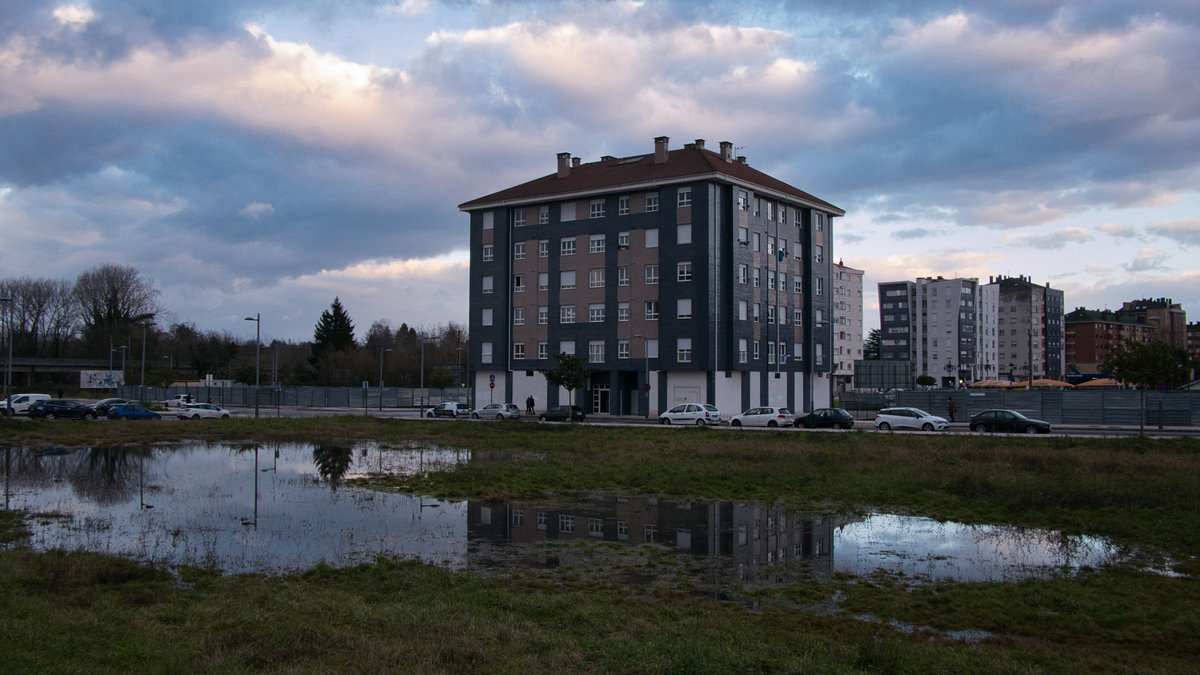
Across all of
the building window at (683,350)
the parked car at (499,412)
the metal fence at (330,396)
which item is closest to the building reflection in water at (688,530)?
the parked car at (499,412)

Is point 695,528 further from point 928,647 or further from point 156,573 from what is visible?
point 156,573

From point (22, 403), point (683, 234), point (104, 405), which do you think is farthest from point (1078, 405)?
point (22, 403)

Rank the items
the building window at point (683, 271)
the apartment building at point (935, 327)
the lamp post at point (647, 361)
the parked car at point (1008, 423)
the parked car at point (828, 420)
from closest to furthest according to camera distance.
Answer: the parked car at point (1008, 423) → the parked car at point (828, 420) → the lamp post at point (647, 361) → the building window at point (683, 271) → the apartment building at point (935, 327)

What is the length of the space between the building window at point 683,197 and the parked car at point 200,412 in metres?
38.3

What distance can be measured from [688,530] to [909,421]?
3531 cm

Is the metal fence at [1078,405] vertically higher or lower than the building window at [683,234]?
lower

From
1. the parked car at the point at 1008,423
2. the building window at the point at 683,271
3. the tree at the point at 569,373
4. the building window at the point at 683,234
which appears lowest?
the parked car at the point at 1008,423

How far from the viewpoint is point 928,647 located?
9.03m

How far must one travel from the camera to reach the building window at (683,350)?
218 ft

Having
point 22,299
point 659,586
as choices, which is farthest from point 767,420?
point 22,299

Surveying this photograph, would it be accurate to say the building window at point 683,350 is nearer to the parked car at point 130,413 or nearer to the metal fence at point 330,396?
the metal fence at point 330,396

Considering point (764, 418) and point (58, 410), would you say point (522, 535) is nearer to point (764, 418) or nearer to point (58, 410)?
point (764, 418)

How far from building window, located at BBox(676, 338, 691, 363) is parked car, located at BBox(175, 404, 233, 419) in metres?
34.5

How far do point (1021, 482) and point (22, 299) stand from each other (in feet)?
391
